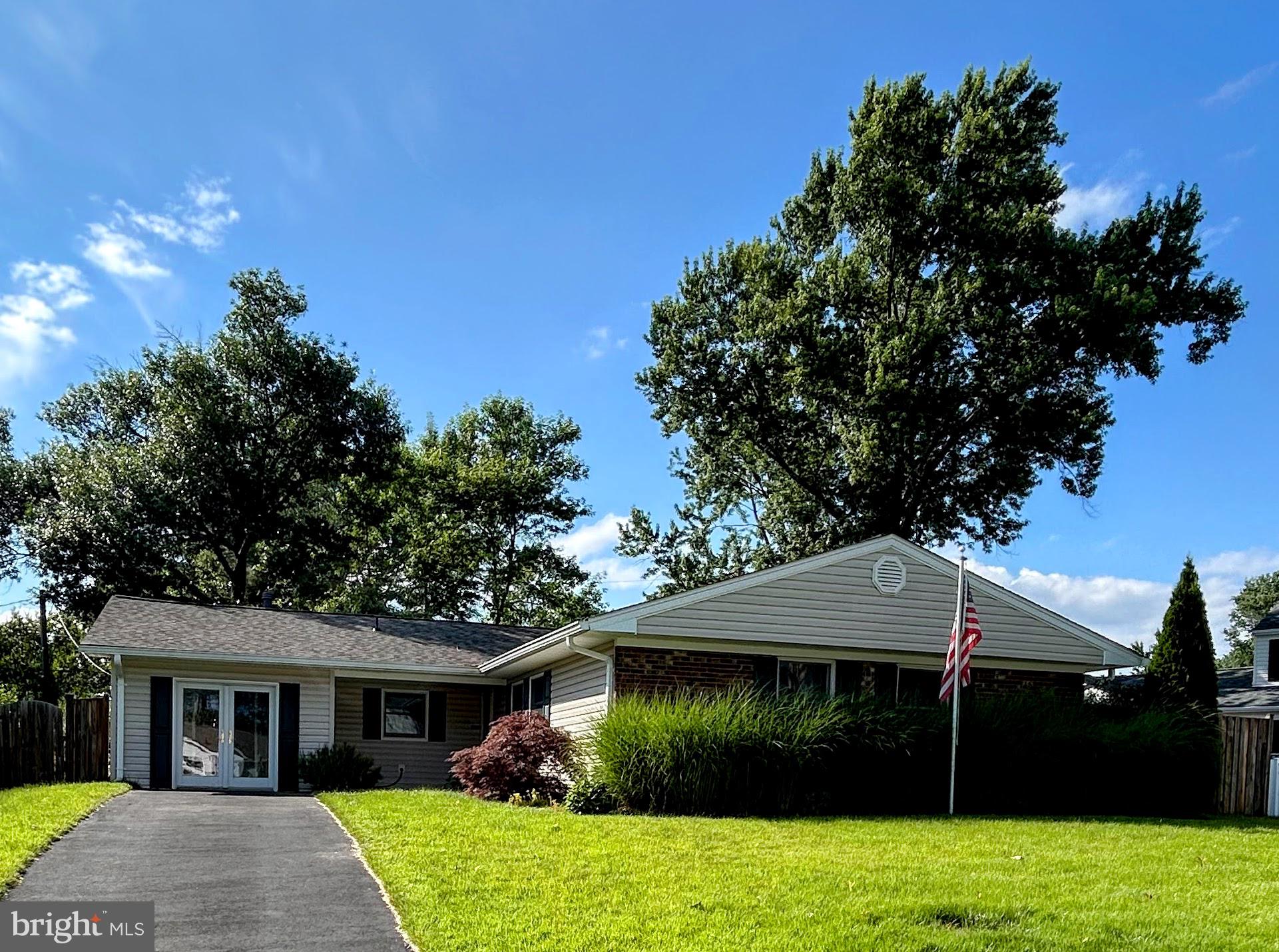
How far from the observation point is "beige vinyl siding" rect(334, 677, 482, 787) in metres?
21.3

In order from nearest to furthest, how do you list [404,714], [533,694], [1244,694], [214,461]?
1. [533,694]
2. [404,714]
3. [1244,694]
4. [214,461]

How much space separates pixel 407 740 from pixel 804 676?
8798 mm

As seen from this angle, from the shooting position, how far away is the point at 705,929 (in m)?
7.02

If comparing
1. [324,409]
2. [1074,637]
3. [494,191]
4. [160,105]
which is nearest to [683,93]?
[494,191]

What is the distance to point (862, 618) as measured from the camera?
1725 cm

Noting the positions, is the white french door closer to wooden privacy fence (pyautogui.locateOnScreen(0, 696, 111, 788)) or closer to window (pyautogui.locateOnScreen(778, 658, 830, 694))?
wooden privacy fence (pyautogui.locateOnScreen(0, 696, 111, 788))

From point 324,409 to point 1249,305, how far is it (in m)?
24.7

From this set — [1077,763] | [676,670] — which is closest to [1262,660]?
[1077,763]

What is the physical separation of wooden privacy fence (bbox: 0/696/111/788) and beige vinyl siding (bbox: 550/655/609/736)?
7911mm

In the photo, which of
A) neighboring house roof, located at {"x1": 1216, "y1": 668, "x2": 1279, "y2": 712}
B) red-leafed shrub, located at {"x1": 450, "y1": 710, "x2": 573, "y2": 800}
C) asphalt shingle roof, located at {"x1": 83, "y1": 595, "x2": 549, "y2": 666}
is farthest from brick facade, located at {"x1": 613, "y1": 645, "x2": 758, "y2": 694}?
neighboring house roof, located at {"x1": 1216, "y1": 668, "x2": 1279, "y2": 712}

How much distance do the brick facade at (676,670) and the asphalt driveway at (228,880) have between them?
4.81 meters

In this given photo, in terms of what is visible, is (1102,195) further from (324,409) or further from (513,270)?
(324,409)

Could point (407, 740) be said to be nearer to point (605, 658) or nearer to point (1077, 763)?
point (605, 658)

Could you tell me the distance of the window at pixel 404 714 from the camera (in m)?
21.6
